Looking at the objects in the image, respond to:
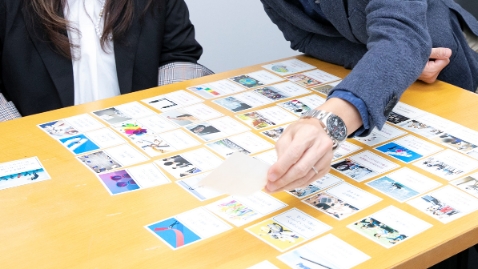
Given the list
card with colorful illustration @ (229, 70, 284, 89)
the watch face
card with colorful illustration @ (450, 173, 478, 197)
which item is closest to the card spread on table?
the watch face

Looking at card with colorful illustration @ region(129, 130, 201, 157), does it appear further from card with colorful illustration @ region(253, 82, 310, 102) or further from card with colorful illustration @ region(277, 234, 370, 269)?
card with colorful illustration @ region(277, 234, 370, 269)

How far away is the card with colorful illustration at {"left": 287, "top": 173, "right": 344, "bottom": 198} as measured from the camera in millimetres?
1120

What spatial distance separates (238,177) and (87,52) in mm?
906

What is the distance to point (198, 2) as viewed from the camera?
2865 millimetres

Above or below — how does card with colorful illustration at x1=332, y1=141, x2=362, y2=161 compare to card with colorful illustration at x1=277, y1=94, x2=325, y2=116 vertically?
below

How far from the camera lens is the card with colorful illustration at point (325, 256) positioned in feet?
3.04

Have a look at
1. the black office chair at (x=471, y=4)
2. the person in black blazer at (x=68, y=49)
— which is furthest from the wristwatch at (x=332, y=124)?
the black office chair at (x=471, y=4)

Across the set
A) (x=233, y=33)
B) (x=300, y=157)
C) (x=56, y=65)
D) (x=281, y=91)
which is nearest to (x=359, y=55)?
(x=281, y=91)

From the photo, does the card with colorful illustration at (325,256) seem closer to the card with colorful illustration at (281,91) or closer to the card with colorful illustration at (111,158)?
the card with colorful illustration at (111,158)

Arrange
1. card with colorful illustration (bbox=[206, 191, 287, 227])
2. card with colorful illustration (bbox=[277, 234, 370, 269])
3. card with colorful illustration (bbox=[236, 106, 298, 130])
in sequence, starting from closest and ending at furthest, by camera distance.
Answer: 1. card with colorful illustration (bbox=[277, 234, 370, 269])
2. card with colorful illustration (bbox=[206, 191, 287, 227])
3. card with colorful illustration (bbox=[236, 106, 298, 130])

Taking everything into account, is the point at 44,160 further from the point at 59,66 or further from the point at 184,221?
the point at 59,66

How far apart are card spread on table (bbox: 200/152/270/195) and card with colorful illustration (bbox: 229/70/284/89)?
557 millimetres

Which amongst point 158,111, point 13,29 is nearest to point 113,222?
point 158,111

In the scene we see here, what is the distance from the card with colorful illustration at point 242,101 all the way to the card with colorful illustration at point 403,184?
402mm
